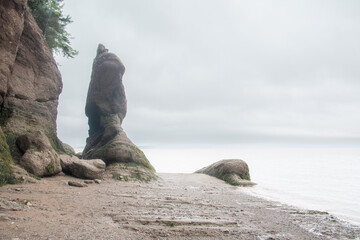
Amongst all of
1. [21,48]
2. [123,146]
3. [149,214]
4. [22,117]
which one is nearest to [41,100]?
[22,117]

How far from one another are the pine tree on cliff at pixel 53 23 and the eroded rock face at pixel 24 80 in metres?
2.88

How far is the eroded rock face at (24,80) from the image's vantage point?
37.6 feet

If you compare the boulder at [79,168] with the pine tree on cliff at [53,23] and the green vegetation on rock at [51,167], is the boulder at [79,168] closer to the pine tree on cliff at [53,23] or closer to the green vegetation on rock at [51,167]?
the green vegetation on rock at [51,167]

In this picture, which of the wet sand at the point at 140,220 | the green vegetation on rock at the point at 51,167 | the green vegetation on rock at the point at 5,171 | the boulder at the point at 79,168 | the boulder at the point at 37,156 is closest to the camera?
the wet sand at the point at 140,220

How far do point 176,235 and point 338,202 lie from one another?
11881 millimetres

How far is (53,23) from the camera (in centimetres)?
1967

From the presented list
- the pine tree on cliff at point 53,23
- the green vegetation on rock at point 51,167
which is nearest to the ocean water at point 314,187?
the green vegetation on rock at point 51,167

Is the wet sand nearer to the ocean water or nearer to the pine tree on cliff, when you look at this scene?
the ocean water

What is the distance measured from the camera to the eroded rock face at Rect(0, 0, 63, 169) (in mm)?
11445

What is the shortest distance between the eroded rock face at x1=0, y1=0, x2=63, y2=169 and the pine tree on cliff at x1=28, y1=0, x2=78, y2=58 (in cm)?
288

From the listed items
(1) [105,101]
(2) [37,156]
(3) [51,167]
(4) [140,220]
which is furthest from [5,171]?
(1) [105,101]

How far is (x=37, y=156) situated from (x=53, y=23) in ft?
48.1

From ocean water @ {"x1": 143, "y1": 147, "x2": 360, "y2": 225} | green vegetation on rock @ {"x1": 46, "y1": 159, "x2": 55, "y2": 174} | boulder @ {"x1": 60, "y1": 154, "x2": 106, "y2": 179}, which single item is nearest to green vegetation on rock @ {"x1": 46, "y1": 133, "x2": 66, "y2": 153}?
boulder @ {"x1": 60, "y1": 154, "x2": 106, "y2": 179}

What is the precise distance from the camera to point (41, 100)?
14.7 meters
